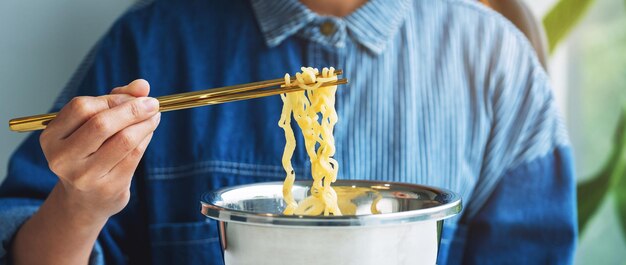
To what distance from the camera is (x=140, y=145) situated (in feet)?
2.43

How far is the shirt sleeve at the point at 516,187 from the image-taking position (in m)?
1.16

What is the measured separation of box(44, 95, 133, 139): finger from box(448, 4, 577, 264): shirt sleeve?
637 millimetres

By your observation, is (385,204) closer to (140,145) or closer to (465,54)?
(140,145)

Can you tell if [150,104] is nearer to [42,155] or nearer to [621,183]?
[42,155]

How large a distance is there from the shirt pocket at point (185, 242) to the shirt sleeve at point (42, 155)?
0.09 m

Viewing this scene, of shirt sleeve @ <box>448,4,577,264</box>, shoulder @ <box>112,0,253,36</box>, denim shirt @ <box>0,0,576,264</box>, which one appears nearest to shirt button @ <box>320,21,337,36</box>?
denim shirt @ <box>0,0,576,264</box>

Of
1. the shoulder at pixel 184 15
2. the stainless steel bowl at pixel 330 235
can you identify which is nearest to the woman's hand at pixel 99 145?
the stainless steel bowl at pixel 330 235

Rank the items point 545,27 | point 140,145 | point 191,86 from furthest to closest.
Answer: point 545,27, point 191,86, point 140,145

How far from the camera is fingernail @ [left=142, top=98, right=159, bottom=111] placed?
2.33 feet

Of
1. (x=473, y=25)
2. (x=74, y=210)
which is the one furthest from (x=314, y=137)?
(x=473, y=25)

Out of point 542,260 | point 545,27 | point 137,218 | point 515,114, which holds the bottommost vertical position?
point 542,260

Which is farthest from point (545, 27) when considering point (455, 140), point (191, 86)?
point (191, 86)

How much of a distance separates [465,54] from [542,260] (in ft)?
1.12

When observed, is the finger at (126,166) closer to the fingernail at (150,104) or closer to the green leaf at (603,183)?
the fingernail at (150,104)
